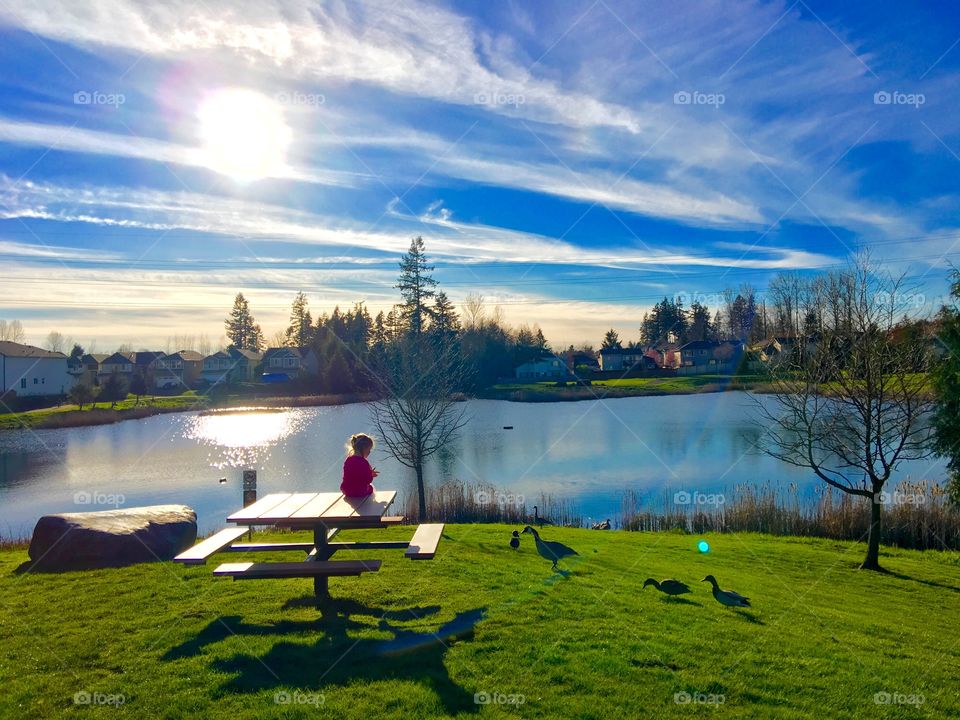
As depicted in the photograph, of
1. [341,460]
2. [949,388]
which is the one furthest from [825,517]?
[341,460]

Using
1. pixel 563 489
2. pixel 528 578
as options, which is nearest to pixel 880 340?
pixel 528 578

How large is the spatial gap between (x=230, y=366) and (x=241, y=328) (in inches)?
540

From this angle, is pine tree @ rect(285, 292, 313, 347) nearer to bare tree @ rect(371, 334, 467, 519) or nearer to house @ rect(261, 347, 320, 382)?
house @ rect(261, 347, 320, 382)

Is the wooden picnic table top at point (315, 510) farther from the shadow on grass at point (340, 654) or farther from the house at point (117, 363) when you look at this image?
the house at point (117, 363)

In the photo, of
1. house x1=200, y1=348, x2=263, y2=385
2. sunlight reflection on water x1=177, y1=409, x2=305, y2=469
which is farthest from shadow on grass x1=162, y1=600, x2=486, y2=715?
house x1=200, y1=348, x2=263, y2=385

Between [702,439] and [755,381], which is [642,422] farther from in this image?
[755,381]

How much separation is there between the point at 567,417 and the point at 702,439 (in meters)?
13.9

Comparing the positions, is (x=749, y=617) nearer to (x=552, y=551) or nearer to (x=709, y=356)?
(x=552, y=551)

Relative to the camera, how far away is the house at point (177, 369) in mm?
73188

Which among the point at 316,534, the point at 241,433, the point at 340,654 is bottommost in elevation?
the point at 241,433

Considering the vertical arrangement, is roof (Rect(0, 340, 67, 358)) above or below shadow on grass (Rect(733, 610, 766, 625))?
above

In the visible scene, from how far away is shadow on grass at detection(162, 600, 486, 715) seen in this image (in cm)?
479

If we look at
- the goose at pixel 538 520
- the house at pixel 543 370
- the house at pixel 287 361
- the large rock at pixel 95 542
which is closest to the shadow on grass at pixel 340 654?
the large rock at pixel 95 542

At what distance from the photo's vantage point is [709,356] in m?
89.3
